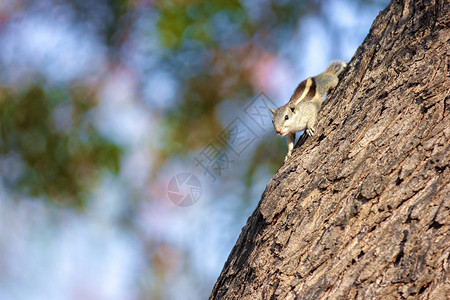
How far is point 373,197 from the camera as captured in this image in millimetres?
1939

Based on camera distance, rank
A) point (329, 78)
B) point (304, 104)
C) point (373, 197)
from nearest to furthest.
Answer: point (373, 197)
point (304, 104)
point (329, 78)

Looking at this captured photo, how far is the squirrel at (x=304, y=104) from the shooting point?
3.25 meters

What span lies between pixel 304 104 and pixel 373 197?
1.57m

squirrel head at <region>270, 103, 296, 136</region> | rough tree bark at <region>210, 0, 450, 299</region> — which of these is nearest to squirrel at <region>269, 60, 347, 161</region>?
squirrel head at <region>270, 103, 296, 136</region>

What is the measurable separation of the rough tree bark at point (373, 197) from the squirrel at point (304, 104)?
722 millimetres

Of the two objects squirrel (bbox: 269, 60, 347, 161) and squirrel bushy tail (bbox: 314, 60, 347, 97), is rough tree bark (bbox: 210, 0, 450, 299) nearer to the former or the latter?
squirrel (bbox: 269, 60, 347, 161)

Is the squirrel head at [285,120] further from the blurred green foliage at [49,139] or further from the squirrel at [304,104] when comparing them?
the blurred green foliage at [49,139]

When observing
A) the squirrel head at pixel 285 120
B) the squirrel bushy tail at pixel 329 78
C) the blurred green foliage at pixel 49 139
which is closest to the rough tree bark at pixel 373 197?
the squirrel head at pixel 285 120

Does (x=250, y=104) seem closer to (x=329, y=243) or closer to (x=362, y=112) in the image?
(x=362, y=112)

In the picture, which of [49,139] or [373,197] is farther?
[49,139]

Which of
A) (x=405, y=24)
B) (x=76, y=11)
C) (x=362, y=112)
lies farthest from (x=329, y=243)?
(x=76, y=11)

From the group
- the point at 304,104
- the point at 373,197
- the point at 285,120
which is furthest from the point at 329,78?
the point at 373,197

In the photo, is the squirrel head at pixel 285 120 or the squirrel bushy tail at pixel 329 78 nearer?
the squirrel head at pixel 285 120

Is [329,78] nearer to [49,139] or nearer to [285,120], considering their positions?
[285,120]
